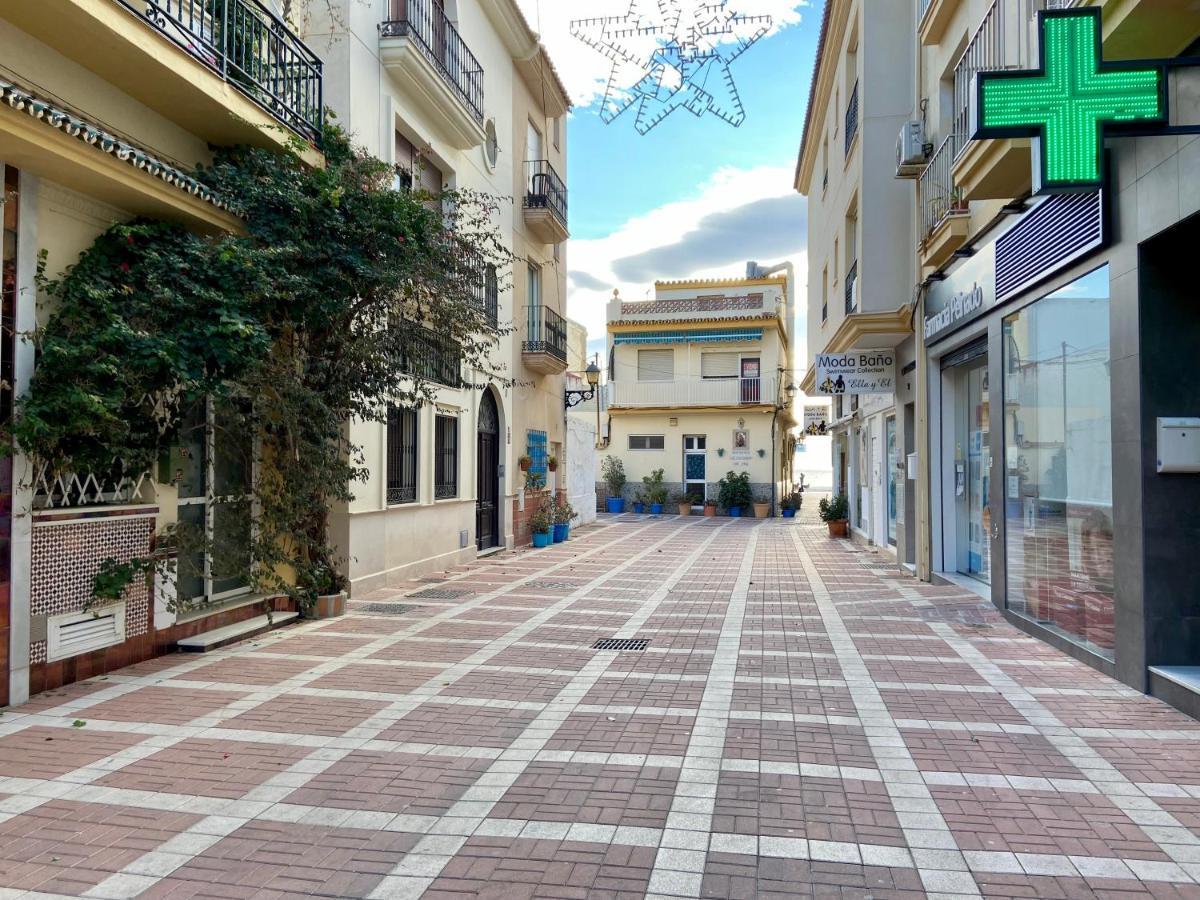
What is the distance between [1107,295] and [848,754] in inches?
164

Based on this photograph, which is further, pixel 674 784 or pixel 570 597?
pixel 570 597

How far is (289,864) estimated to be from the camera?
3.25 m

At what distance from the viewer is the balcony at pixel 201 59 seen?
562cm

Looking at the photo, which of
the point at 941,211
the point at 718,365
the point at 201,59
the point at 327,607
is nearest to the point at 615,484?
the point at 718,365

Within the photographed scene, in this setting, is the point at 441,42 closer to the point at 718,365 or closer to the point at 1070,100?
the point at 1070,100

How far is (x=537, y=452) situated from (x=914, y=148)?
998 centimetres

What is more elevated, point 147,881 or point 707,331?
point 707,331

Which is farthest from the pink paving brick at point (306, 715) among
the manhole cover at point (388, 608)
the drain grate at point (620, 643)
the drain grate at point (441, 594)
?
the drain grate at point (441, 594)

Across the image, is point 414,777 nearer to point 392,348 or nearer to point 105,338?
point 105,338

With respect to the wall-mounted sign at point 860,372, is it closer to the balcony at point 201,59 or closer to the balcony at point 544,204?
the balcony at point 544,204

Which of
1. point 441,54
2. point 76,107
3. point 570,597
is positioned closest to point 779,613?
point 570,597

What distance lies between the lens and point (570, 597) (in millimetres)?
10031

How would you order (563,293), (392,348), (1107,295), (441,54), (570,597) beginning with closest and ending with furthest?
(1107,295)
(392,348)
(570,597)
(441,54)
(563,293)

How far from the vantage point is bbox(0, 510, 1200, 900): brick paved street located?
316 cm
